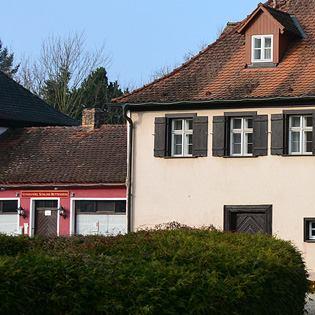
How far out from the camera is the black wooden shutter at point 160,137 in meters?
30.8

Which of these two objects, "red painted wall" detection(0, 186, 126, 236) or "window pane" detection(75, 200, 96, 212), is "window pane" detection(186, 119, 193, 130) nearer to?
"red painted wall" detection(0, 186, 126, 236)

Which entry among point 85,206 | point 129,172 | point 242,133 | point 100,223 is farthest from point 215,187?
point 85,206

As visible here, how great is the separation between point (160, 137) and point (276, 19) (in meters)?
5.09

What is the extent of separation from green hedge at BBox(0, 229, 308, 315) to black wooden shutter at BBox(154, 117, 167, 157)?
1612cm

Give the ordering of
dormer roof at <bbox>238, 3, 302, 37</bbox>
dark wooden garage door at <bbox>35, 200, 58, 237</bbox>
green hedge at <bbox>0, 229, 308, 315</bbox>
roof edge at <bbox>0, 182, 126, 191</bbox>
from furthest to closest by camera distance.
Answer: dark wooden garage door at <bbox>35, 200, 58, 237</bbox>
roof edge at <bbox>0, 182, 126, 191</bbox>
dormer roof at <bbox>238, 3, 302, 37</bbox>
green hedge at <bbox>0, 229, 308, 315</bbox>

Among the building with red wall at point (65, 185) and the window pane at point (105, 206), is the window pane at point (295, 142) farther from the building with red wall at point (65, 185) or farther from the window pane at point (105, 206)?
the window pane at point (105, 206)

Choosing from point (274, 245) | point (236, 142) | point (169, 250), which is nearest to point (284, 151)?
A: point (236, 142)

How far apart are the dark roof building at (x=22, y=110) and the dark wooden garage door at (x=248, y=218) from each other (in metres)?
13.7

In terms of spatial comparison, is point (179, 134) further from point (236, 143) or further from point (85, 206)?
point (85, 206)

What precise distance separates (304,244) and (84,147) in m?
11.9

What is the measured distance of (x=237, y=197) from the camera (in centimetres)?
2984

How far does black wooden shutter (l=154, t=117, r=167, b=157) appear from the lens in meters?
30.8

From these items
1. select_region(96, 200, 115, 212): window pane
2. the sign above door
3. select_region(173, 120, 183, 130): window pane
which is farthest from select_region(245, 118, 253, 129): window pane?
the sign above door

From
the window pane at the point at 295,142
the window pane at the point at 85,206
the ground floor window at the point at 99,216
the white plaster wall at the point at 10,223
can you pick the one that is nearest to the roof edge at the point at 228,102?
the window pane at the point at 295,142
